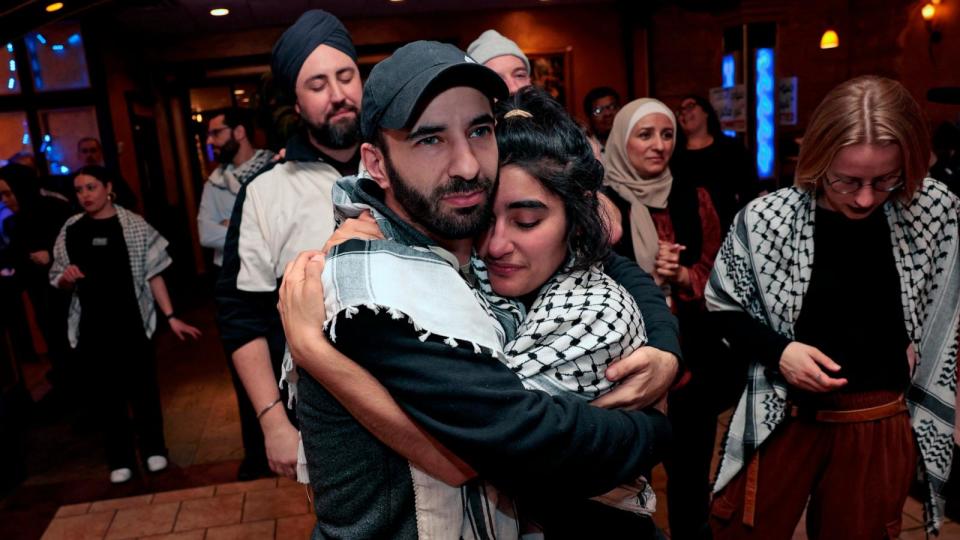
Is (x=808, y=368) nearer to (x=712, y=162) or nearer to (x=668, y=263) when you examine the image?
(x=668, y=263)

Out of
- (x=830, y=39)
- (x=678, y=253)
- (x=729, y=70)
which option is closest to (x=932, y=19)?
(x=830, y=39)

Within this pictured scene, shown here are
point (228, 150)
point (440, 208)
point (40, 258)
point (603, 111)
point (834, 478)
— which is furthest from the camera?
point (40, 258)

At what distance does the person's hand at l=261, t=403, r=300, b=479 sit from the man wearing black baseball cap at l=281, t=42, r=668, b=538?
2.15ft

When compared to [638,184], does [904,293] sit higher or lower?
lower

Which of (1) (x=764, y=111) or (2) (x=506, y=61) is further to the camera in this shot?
(1) (x=764, y=111)

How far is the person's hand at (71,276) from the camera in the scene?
384cm

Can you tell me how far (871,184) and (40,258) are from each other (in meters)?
5.10

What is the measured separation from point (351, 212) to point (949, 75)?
8.08 m

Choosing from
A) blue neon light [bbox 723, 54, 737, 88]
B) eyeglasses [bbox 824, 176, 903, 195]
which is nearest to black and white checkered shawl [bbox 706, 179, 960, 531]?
eyeglasses [bbox 824, 176, 903, 195]

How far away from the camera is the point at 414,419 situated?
1063 millimetres

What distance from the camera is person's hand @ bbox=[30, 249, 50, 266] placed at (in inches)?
192

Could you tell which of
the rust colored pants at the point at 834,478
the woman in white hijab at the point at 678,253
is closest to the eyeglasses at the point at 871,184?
the rust colored pants at the point at 834,478

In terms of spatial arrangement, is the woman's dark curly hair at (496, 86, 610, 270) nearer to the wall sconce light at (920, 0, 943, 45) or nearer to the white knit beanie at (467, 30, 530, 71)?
the white knit beanie at (467, 30, 530, 71)

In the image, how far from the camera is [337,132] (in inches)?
78.2
